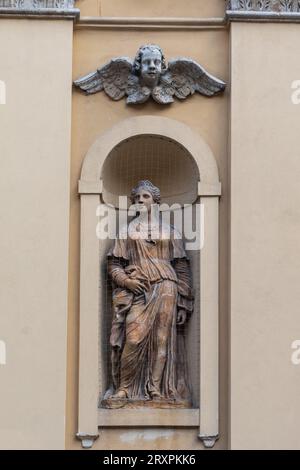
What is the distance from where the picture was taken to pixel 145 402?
41.4 ft

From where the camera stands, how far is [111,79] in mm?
13055

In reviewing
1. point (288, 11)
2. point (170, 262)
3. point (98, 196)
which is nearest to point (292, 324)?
point (170, 262)

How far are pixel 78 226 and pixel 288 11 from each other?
8.91ft

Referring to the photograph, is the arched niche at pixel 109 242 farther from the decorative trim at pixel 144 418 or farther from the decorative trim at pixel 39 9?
the decorative trim at pixel 39 9

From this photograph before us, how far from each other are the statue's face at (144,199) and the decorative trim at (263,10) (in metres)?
1.75

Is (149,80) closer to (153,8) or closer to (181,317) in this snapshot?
(153,8)

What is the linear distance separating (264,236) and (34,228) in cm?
201

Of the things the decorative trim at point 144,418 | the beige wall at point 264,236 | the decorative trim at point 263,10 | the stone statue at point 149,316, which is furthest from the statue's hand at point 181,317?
the decorative trim at point 263,10

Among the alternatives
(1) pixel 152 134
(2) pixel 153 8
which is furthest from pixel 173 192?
(2) pixel 153 8

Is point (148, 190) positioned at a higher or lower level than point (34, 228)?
higher

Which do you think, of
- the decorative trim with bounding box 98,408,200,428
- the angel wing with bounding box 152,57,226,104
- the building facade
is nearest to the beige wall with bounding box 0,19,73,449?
the building facade

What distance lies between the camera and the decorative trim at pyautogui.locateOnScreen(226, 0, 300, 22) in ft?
42.6

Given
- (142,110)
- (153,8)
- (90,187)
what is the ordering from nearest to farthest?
(90,187)
(142,110)
(153,8)

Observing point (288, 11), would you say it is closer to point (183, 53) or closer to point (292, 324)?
point (183, 53)
